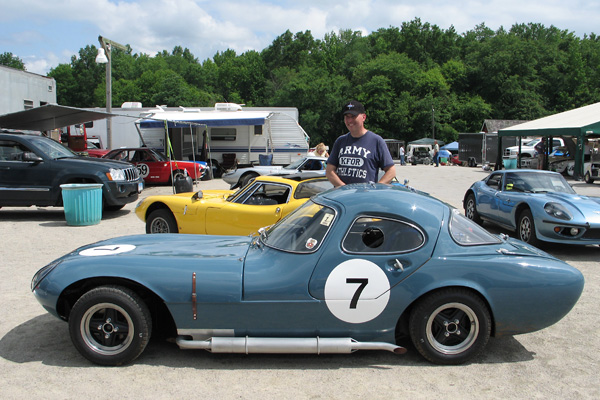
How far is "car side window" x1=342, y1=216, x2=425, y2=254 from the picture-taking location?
143 inches

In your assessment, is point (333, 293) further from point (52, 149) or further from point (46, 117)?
point (46, 117)

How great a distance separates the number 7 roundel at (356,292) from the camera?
353 centimetres

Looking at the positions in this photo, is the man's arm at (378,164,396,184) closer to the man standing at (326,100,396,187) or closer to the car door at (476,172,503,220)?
the man standing at (326,100,396,187)

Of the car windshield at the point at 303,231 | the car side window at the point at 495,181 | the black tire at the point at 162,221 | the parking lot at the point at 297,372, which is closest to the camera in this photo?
the parking lot at the point at 297,372

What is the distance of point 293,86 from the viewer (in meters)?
64.8

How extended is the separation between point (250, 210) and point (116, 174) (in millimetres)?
5546

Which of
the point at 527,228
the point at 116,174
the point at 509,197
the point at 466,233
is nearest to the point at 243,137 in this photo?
the point at 116,174

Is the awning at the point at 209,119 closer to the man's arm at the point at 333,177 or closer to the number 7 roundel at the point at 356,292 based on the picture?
the man's arm at the point at 333,177

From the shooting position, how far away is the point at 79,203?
989cm

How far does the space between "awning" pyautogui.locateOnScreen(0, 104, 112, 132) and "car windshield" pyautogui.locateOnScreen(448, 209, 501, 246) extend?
12.8m

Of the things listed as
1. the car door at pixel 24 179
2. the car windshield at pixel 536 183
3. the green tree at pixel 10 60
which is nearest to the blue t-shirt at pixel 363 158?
the car windshield at pixel 536 183

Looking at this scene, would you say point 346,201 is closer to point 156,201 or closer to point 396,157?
point 156,201

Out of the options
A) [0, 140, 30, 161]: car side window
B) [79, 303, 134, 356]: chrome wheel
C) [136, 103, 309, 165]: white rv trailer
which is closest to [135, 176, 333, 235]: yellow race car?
[79, 303, 134, 356]: chrome wheel

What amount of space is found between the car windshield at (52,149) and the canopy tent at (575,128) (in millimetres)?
19536
